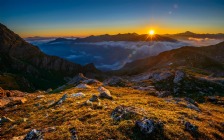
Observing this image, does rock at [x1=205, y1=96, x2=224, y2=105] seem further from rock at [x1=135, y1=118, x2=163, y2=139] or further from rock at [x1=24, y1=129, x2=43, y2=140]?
rock at [x1=24, y1=129, x2=43, y2=140]

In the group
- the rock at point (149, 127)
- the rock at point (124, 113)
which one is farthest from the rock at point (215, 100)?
the rock at point (149, 127)

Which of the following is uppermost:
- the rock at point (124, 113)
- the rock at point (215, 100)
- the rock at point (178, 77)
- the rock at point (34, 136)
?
the rock at point (124, 113)

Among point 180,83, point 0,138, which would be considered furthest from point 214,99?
point 0,138

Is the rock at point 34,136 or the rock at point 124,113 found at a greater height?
the rock at point 124,113

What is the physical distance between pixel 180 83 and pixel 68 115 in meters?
37.9

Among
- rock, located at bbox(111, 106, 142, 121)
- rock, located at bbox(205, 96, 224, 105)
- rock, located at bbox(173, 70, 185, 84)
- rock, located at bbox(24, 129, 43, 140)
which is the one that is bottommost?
rock, located at bbox(205, 96, 224, 105)

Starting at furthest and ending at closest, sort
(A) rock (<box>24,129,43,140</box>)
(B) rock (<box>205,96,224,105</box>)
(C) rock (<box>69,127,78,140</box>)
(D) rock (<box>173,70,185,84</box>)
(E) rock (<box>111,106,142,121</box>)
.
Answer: (D) rock (<box>173,70,185,84</box>) → (B) rock (<box>205,96,224,105</box>) → (E) rock (<box>111,106,142,121</box>) → (A) rock (<box>24,129,43,140</box>) → (C) rock (<box>69,127,78,140</box>)

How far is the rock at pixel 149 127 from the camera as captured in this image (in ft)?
57.0

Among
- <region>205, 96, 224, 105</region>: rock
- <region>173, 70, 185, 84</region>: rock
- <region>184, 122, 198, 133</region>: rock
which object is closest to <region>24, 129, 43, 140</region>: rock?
<region>184, 122, 198, 133</region>: rock

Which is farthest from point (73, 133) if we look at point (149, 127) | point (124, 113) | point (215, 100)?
point (215, 100)

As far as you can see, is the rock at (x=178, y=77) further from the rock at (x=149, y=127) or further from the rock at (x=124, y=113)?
the rock at (x=149, y=127)

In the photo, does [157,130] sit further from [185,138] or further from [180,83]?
[180,83]

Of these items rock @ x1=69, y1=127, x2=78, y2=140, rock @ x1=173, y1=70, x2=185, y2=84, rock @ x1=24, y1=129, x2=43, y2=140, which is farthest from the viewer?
rock @ x1=173, y1=70, x2=185, y2=84

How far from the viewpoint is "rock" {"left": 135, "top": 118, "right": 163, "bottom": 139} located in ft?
57.0
